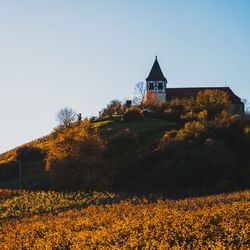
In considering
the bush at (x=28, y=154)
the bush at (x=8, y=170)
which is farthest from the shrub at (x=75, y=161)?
the bush at (x=28, y=154)

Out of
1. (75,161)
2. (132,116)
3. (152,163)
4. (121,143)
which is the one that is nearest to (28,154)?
(121,143)

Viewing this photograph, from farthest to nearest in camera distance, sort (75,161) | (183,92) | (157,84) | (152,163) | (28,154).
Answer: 1. (157,84)
2. (183,92)
3. (28,154)
4. (75,161)
5. (152,163)

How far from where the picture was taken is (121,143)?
46.1 metres

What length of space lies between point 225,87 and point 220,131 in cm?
4760

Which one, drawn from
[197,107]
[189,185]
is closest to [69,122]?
[197,107]

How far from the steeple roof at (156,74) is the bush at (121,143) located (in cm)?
4032

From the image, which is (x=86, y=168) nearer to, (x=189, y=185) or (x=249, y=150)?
(x=189, y=185)

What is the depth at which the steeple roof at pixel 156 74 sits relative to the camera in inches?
3378

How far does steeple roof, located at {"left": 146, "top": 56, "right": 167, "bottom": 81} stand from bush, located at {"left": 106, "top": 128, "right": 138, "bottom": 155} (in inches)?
1587

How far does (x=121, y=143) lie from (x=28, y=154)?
19.4 m

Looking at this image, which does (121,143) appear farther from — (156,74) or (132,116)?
(156,74)

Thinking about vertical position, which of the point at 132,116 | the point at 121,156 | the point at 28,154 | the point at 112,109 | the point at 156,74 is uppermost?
the point at 156,74

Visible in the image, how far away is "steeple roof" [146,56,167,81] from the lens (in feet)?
282

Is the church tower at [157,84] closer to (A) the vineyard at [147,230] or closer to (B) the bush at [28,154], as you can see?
(B) the bush at [28,154]
